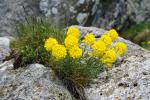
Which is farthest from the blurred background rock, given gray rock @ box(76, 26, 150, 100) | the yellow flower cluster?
the yellow flower cluster

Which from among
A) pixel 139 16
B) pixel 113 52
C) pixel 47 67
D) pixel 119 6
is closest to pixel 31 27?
pixel 47 67

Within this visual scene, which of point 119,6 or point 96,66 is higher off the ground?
point 96,66

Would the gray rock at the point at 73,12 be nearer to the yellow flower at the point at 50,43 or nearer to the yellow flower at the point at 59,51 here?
the yellow flower at the point at 50,43

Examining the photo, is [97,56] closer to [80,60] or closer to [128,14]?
[80,60]

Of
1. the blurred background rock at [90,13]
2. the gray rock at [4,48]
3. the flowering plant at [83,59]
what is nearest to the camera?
the flowering plant at [83,59]

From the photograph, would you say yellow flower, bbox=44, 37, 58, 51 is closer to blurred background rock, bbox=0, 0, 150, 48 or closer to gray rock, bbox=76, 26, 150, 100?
gray rock, bbox=76, 26, 150, 100

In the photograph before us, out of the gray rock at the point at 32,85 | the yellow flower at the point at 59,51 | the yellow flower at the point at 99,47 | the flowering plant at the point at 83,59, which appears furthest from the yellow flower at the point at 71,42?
the gray rock at the point at 32,85
